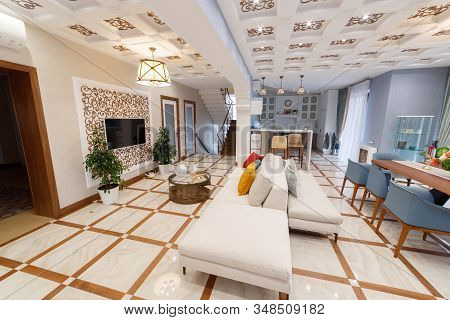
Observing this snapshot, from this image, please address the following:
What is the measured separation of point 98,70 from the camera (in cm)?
339

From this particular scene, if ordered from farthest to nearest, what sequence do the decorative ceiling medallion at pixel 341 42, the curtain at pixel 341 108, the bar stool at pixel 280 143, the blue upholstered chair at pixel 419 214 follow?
the curtain at pixel 341 108 < the bar stool at pixel 280 143 < the decorative ceiling medallion at pixel 341 42 < the blue upholstered chair at pixel 419 214

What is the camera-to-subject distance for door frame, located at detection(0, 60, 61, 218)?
98.3 inches

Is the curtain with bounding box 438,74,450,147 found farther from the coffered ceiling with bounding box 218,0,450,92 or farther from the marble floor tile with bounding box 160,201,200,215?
the marble floor tile with bounding box 160,201,200,215

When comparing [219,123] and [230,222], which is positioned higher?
[219,123]

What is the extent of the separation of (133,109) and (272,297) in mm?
4280

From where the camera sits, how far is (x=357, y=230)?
2.60 meters

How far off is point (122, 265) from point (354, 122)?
752 centimetres

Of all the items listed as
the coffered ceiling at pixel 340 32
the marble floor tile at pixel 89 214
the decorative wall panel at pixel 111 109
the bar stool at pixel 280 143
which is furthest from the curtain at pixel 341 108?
the marble floor tile at pixel 89 214

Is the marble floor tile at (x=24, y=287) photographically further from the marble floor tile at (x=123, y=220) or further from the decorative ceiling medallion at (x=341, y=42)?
the decorative ceiling medallion at (x=341, y=42)

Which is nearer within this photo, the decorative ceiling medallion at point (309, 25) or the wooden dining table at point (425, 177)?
the wooden dining table at point (425, 177)

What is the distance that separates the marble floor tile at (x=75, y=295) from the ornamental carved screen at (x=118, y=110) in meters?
2.36

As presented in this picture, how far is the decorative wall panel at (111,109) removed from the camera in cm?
320

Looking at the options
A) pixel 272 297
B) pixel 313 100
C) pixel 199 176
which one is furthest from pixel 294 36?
pixel 313 100
